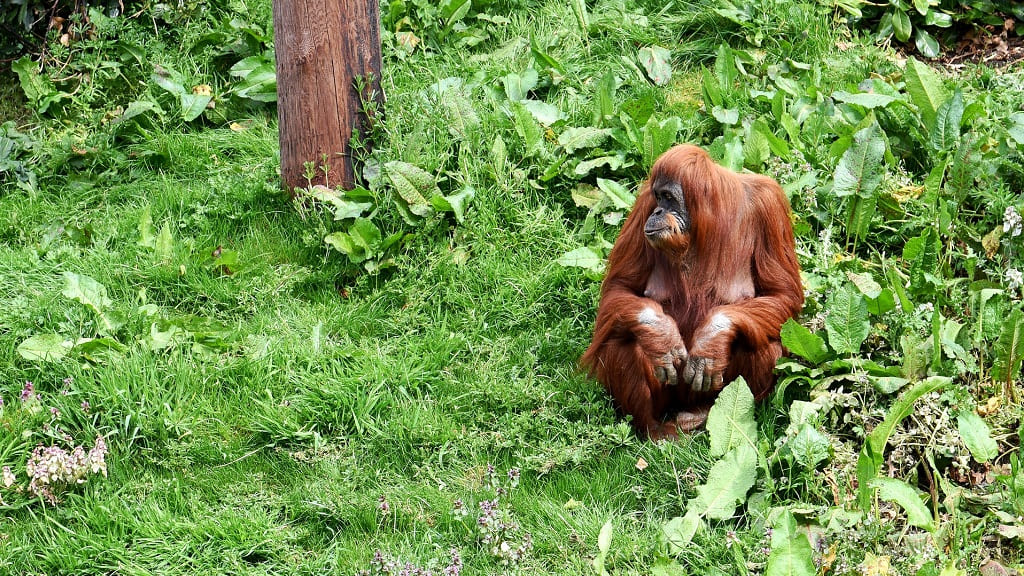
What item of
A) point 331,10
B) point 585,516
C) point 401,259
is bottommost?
point 585,516

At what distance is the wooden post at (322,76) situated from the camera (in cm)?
462

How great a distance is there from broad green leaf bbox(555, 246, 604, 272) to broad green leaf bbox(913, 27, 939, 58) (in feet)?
8.36

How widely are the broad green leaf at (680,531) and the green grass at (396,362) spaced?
0.04 meters

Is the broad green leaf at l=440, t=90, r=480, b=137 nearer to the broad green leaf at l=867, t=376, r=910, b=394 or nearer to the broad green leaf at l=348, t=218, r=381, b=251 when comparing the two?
the broad green leaf at l=348, t=218, r=381, b=251

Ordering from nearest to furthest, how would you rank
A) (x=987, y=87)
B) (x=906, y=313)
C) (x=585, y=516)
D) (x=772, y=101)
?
(x=585, y=516) → (x=906, y=313) → (x=772, y=101) → (x=987, y=87)

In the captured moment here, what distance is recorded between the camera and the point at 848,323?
11.8 ft

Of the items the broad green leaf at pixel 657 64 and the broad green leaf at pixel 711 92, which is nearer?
the broad green leaf at pixel 711 92

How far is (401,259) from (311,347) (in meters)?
0.60

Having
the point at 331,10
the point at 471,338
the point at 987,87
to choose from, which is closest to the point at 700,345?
the point at 471,338

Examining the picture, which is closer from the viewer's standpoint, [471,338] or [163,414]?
[163,414]

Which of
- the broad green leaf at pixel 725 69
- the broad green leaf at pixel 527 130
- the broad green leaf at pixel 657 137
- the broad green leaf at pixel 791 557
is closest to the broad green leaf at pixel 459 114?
the broad green leaf at pixel 527 130

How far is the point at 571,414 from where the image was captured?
3.93 m

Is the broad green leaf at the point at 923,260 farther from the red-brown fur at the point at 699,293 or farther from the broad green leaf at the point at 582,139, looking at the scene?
the broad green leaf at the point at 582,139

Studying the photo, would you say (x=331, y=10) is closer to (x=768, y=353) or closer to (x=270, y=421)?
(x=270, y=421)
